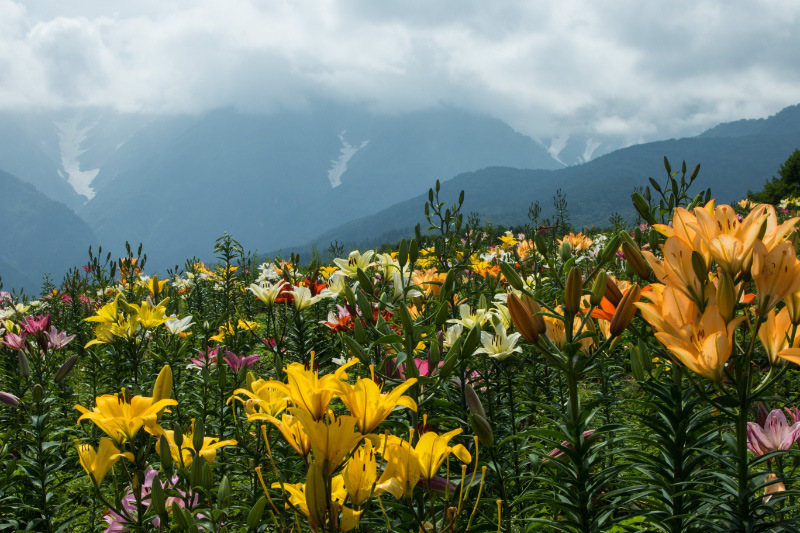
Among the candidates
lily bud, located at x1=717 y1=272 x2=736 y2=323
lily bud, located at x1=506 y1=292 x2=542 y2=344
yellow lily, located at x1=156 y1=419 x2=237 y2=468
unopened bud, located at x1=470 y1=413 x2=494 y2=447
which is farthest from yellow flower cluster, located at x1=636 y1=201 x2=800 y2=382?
yellow lily, located at x1=156 y1=419 x2=237 y2=468

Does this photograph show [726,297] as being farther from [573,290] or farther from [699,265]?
[573,290]

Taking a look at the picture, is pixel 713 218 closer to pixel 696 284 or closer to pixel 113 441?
pixel 696 284

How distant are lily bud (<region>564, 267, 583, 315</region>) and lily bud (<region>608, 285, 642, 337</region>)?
3.6 inches

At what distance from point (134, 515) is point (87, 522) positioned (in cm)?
114

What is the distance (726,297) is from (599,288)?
1.02ft

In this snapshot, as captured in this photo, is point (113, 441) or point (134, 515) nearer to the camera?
point (113, 441)

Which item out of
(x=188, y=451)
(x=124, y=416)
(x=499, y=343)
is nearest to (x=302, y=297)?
(x=499, y=343)

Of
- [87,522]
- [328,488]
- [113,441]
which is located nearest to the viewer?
[328,488]

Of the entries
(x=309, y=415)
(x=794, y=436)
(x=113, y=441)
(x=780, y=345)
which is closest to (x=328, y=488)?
(x=309, y=415)

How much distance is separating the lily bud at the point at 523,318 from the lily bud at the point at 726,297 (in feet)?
1.22

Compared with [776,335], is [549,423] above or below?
below

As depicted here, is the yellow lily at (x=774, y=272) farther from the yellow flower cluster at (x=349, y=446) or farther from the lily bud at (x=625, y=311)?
the yellow flower cluster at (x=349, y=446)

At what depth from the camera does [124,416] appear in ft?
3.69

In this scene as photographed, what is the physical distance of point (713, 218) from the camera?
39.1 inches
